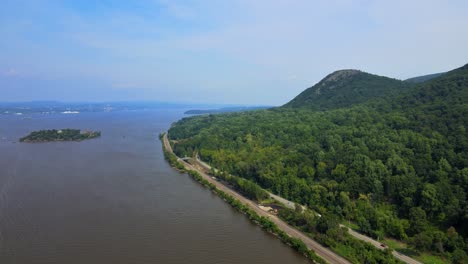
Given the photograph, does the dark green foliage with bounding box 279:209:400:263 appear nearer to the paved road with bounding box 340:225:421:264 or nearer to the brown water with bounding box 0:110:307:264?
the paved road with bounding box 340:225:421:264

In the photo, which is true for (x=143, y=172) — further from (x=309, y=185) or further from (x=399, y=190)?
(x=399, y=190)

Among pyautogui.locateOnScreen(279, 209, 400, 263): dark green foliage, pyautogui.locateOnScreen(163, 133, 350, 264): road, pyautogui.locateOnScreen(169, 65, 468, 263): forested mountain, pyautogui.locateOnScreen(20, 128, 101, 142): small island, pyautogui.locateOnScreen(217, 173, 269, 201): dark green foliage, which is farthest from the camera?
pyautogui.locateOnScreen(20, 128, 101, 142): small island

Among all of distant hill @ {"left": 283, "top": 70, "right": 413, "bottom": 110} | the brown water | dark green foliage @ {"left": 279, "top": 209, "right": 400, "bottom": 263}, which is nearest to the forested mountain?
dark green foliage @ {"left": 279, "top": 209, "right": 400, "bottom": 263}

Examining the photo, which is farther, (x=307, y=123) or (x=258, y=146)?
(x=307, y=123)

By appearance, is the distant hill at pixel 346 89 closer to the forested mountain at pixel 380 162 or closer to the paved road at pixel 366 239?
the forested mountain at pixel 380 162

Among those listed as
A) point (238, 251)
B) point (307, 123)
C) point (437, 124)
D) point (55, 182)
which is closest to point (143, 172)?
point (55, 182)

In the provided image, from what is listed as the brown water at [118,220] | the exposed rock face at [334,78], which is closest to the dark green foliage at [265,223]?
the brown water at [118,220]
